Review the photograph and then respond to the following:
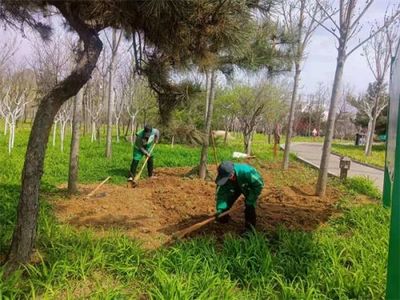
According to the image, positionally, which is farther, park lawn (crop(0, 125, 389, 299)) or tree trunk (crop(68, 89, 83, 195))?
tree trunk (crop(68, 89, 83, 195))

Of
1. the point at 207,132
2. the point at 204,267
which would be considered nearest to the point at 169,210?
the point at 204,267

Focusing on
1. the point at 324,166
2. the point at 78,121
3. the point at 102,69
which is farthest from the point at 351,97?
the point at 78,121

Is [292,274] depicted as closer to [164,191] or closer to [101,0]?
[101,0]

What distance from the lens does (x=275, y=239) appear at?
14.9 ft

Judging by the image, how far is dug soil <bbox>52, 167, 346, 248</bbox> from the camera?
16.3 ft

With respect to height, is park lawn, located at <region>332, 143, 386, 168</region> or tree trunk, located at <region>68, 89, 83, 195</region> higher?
tree trunk, located at <region>68, 89, 83, 195</region>

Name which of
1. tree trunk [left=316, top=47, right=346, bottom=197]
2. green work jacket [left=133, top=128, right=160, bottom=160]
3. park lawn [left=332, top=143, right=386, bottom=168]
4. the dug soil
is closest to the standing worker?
→ green work jacket [left=133, top=128, right=160, bottom=160]

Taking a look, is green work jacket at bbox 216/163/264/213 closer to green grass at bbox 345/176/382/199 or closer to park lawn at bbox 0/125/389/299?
park lawn at bbox 0/125/389/299

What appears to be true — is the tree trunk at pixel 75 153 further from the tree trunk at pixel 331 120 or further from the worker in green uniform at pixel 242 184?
the tree trunk at pixel 331 120

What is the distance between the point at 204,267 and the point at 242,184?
168cm

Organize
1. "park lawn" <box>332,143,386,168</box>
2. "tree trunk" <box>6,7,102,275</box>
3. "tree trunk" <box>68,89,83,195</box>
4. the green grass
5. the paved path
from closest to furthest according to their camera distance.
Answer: "tree trunk" <box>6,7,102,275</box> < "tree trunk" <box>68,89,83,195</box> < the green grass < the paved path < "park lawn" <box>332,143,386,168</box>

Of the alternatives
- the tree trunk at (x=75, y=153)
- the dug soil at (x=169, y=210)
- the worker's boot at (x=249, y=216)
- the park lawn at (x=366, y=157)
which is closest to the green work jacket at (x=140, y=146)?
the dug soil at (x=169, y=210)

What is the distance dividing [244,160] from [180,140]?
26.8 ft

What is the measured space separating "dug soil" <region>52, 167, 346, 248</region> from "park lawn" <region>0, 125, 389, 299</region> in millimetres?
475
